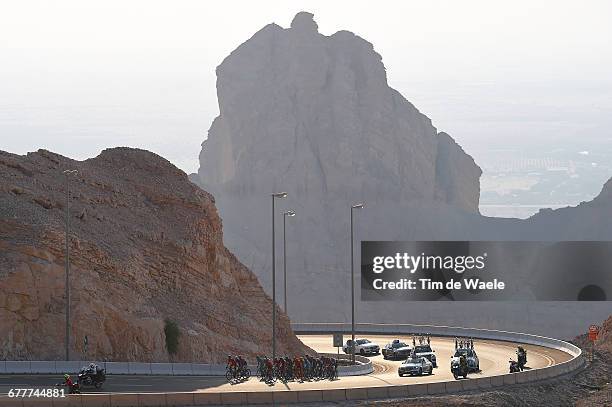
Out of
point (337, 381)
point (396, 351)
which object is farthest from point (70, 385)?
point (396, 351)

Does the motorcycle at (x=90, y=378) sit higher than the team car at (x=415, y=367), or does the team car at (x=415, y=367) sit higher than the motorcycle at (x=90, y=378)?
the motorcycle at (x=90, y=378)

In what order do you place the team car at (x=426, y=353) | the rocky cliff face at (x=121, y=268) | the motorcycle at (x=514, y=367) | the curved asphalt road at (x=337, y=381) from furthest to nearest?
1. the team car at (x=426, y=353)
2. the motorcycle at (x=514, y=367)
3. the rocky cliff face at (x=121, y=268)
4. the curved asphalt road at (x=337, y=381)

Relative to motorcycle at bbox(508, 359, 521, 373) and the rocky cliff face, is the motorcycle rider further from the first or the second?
motorcycle at bbox(508, 359, 521, 373)

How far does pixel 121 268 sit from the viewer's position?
8169 cm

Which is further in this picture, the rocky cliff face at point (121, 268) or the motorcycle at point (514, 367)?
the motorcycle at point (514, 367)

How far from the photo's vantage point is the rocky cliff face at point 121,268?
250 ft

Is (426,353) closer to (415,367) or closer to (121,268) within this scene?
(415,367)

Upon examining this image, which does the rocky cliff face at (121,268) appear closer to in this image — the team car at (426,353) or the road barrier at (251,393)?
the road barrier at (251,393)

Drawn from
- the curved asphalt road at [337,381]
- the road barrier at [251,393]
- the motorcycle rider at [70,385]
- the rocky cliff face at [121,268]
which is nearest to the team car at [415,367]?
the curved asphalt road at [337,381]

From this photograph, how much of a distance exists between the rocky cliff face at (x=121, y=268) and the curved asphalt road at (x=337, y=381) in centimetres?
565

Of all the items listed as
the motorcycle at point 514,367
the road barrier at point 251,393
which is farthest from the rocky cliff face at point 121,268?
the motorcycle at point 514,367

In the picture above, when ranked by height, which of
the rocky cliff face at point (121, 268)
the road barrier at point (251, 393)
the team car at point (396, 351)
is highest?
the rocky cliff face at point (121, 268)

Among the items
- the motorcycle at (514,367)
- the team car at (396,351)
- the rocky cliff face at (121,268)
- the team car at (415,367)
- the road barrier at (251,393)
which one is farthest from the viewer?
the team car at (396,351)

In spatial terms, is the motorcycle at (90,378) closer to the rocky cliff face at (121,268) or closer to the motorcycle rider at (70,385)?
the motorcycle rider at (70,385)
